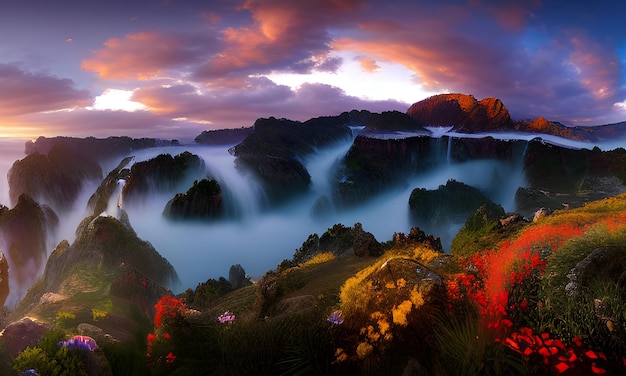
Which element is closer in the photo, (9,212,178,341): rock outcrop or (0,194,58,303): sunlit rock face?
(9,212,178,341): rock outcrop

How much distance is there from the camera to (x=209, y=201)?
84875 mm

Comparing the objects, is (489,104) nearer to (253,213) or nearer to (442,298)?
(253,213)

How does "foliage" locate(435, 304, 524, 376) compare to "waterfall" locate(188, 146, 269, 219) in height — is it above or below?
above

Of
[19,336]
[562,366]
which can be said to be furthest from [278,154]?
[562,366]

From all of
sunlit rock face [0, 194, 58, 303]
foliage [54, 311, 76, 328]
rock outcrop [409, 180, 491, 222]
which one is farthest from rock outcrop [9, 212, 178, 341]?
rock outcrop [409, 180, 491, 222]

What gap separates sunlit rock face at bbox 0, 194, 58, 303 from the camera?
73.1 meters

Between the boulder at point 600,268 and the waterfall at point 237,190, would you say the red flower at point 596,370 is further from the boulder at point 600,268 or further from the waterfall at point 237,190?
the waterfall at point 237,190

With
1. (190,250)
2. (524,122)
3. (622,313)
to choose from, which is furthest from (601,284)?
Result: (524,122)

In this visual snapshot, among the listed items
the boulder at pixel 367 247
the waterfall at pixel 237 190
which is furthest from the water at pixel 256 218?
the boulder at pixel 367 247

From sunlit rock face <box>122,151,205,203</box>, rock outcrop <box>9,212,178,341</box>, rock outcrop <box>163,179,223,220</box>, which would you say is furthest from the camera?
sunlit rock face <box>122,151,205,203</box>

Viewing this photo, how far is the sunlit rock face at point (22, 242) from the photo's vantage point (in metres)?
73.1

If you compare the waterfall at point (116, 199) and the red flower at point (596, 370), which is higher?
the red flower at point (596, 370)

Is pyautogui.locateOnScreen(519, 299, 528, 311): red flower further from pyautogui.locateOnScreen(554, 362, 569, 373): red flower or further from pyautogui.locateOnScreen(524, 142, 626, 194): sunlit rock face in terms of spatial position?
pyautogui.locateOnScreen(524, 142, 626, 194): sunlit rock face

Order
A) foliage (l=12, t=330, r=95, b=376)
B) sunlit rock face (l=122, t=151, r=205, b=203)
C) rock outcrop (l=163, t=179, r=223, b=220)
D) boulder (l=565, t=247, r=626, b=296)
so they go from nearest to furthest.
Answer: foliage (l=12, t=330, r=95, b=376) → boulder (l=565, t=247, r=626, b=296) → rock outcrop (l=163, t=179, r=223, b=220) → sunlit rock face (l=122, t=151, r=205, b=203)
